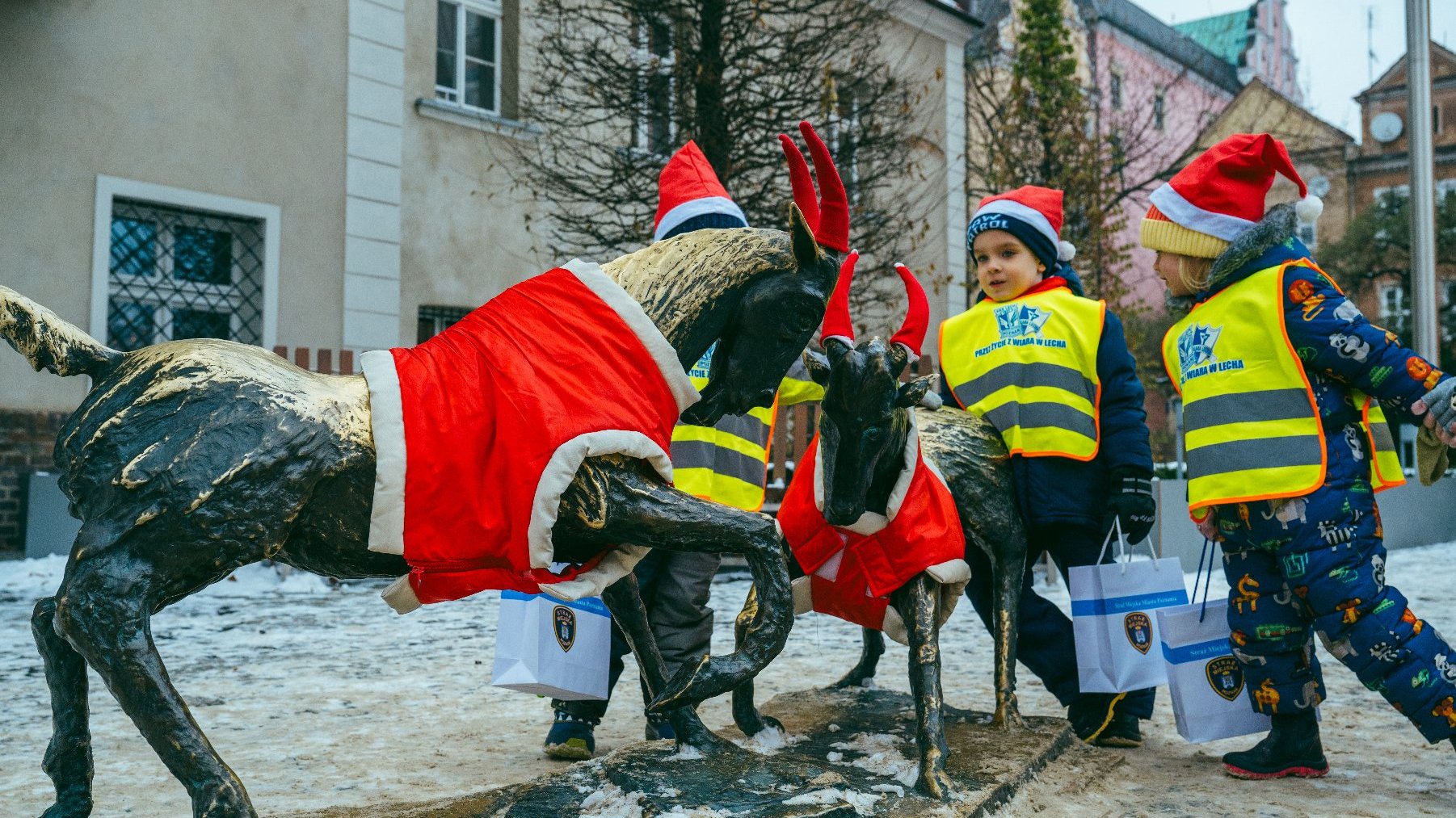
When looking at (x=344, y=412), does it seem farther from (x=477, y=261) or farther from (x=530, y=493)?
(x=477, y=261)

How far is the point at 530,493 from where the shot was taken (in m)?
2.34

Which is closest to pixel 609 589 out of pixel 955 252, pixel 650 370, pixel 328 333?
pixel 650 370

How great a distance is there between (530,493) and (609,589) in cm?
74

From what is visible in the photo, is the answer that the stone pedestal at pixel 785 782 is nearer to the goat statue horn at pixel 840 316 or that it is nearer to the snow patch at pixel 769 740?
the snow patch at pixel 769 740

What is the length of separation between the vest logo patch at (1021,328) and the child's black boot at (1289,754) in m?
1.39

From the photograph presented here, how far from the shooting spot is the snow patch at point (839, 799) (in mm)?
2678

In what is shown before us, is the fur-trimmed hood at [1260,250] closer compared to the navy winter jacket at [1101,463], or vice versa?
the fur-trimmed hood at [1260,250]

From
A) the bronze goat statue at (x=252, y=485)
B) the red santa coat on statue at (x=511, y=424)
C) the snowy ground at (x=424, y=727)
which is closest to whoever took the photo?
the bronze goat statue at (x=252, y=485)

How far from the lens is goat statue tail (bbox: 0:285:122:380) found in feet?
7.48

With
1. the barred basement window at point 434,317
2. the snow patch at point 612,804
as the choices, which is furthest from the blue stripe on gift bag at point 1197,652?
the barred basement window at point 434,317

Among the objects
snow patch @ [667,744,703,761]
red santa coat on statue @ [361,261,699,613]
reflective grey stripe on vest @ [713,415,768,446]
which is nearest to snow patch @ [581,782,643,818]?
snow patch @ [667,744,703,761]

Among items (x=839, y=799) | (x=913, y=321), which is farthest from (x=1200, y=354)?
(x=839, y=799)

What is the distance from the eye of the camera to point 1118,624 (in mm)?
4016

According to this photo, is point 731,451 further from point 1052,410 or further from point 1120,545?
point 1120,545
